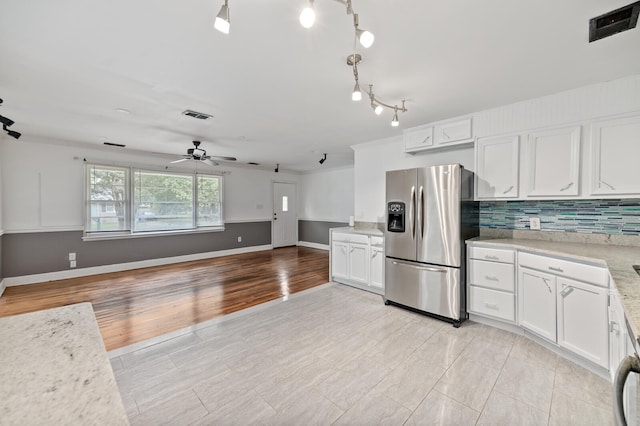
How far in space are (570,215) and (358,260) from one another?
2526 mm

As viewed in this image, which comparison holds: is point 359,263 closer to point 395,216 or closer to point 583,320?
point 395,216

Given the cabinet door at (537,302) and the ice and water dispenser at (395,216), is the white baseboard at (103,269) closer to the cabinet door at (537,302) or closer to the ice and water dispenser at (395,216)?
the ice and water dispenser at (395,216)

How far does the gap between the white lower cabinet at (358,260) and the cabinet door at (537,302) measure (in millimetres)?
1642

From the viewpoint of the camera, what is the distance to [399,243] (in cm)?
343

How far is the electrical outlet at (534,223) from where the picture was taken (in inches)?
119

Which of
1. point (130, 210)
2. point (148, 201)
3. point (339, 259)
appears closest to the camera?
point (339, 259)

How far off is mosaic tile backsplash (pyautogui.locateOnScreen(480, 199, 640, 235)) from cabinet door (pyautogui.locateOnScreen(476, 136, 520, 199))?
0.34m

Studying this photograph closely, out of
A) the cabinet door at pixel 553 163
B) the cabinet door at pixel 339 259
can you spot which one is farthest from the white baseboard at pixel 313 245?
the cabinet door at pixel 553 163

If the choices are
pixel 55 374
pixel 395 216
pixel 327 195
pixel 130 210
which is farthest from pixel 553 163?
pixel 130 210

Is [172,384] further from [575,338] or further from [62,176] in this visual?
[62,176]

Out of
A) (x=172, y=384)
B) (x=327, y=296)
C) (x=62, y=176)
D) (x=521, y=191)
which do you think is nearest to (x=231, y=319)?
(x=172, y=384)

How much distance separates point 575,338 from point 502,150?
188cm

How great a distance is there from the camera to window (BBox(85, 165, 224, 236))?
200 inches

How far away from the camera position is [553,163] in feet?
8.86
